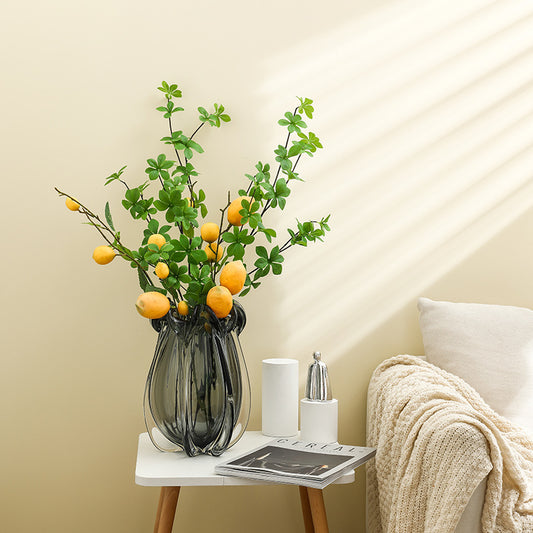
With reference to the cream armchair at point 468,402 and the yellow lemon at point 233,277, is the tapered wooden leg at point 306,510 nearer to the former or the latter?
the cream armchair at point 468,402

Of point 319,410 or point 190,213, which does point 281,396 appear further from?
point 190,213

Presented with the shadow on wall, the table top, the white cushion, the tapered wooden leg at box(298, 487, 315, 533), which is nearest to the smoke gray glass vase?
the table top

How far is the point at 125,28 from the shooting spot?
67.5 inches

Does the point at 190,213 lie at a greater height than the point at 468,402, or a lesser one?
greater

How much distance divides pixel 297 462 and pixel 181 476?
24cm

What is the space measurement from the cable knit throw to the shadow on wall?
0.40 metres

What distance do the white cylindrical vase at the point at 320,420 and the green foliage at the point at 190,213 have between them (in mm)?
316

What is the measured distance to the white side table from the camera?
1268mm

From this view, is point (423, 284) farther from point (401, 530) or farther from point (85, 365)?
point (85, 365)

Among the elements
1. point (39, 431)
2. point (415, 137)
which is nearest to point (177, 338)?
point (39, 431)

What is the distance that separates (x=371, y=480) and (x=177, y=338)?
2.07 ft

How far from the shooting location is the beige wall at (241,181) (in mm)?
1691

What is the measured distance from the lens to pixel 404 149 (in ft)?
5.99

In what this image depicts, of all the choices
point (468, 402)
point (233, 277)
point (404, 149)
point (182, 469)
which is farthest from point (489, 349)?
point (182, 469)
